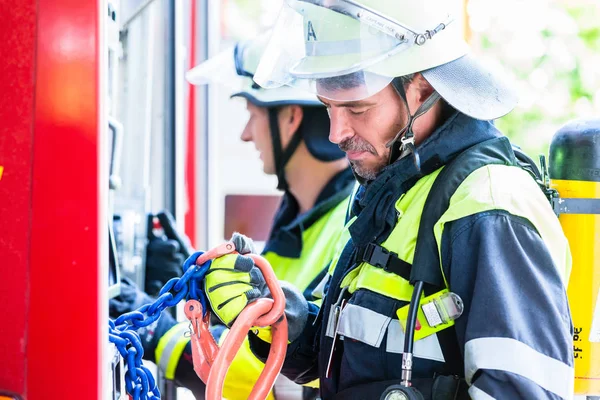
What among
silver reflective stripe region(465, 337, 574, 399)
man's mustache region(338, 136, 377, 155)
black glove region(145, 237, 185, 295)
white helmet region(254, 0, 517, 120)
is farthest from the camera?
black glove region(145, 237, 185, 295)

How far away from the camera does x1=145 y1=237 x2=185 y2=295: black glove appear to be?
347 centimetres

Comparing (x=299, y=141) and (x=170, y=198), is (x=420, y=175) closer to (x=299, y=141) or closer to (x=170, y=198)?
(x=299, y=141)

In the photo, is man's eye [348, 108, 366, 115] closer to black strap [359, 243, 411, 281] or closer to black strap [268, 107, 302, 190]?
black strap [359, 243, 411, 281]

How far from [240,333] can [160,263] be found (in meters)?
1.79

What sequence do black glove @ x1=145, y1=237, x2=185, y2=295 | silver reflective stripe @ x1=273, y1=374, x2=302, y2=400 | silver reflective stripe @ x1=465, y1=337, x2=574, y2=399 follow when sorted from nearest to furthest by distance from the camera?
silver reflective stripe @ x1=465, y1=337, x2=574, y2=399 < silver reflective stripe @ x1=273, y1=374, x2=302, y2=400 < black glove @ x1=145, y1=237, x2=185, y2=295

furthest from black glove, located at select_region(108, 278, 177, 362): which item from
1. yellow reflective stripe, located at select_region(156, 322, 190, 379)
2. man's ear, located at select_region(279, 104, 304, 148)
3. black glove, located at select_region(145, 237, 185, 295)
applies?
man's ear, located at select_region(279, 104, 304, 148)

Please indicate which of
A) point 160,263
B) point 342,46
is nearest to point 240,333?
point 342,46

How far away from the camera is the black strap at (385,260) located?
1702 millimetres

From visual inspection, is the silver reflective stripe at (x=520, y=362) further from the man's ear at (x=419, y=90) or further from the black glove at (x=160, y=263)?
the black glove at (x=160, y=263)

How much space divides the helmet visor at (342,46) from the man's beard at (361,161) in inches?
5.0

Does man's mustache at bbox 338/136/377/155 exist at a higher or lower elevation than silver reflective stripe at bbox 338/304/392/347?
higher

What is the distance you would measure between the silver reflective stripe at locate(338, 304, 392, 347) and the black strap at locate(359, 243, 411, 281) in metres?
0.10

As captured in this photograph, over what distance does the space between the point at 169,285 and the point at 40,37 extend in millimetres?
630

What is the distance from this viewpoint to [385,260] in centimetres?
173
